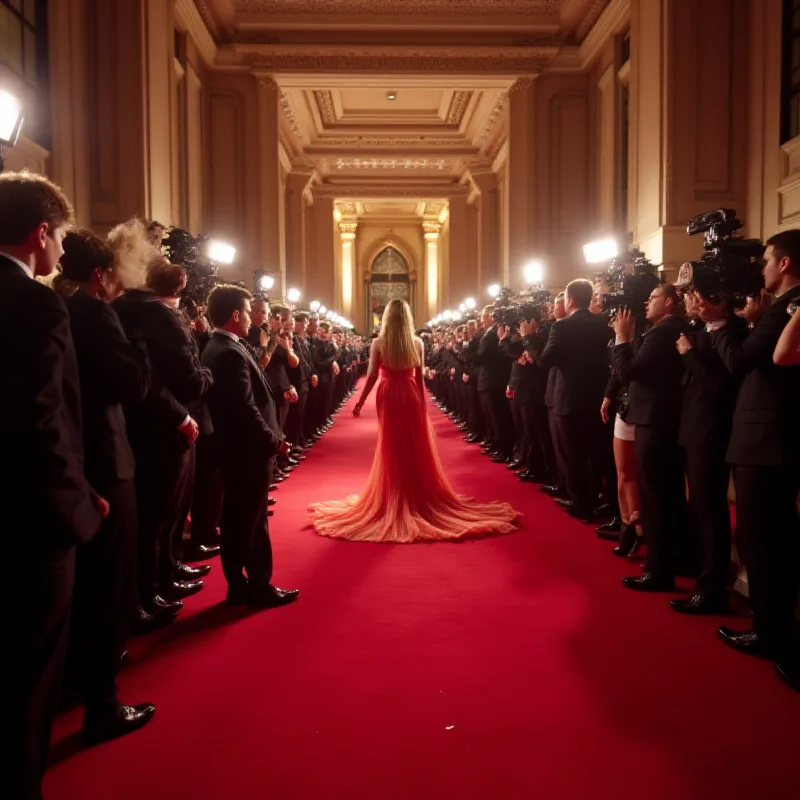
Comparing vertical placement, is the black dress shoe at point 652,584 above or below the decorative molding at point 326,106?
below

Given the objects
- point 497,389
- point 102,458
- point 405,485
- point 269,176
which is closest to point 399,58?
point 269,176

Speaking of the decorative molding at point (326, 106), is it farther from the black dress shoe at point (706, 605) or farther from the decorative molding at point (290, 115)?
the black dress shoe at point (706, 605)

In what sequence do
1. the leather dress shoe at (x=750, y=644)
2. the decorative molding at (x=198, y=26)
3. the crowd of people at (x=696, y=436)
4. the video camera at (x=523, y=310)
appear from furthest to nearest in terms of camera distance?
1. the decorative molding at (x=198, y=26)
2. the video camera at (x=523, y=310)
3. the leather dress shoe at (x=750, y=644)
4. the crowd of people at (x=696, y=436)

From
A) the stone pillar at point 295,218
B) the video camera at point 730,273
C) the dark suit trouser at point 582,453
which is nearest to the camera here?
the video camera at point 730,273

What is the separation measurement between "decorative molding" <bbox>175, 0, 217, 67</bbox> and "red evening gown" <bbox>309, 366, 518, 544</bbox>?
821cm

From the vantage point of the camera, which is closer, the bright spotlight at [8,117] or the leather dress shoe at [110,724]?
the leather dress shoe at [110,724]

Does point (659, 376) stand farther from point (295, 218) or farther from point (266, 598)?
point (295, 218)

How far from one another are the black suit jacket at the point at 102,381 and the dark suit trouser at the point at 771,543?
2.37 m

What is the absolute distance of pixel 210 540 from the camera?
4.75 m

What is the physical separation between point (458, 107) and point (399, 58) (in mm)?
5152

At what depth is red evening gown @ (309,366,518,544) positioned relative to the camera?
5219mm

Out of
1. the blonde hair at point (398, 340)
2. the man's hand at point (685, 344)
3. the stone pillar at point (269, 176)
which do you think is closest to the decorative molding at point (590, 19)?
the stone pillar at point (269, 176)

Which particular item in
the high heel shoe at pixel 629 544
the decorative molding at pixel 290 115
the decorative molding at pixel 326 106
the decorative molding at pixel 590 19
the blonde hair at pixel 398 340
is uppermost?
the decorative molding at pixel 326 106

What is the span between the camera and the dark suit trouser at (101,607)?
246 cm
